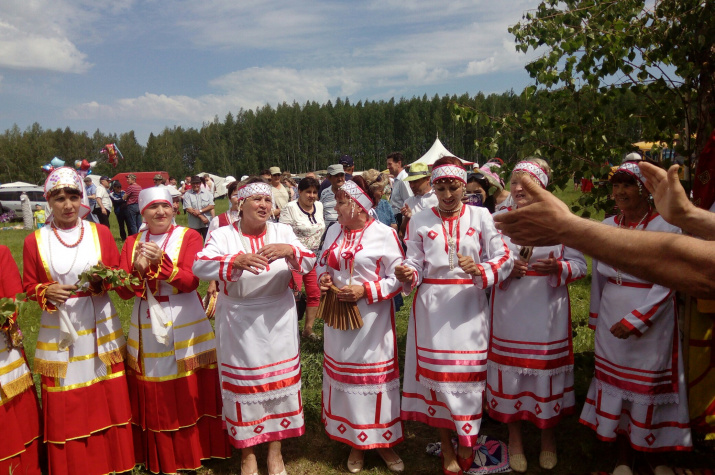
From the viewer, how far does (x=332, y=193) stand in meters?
7.68

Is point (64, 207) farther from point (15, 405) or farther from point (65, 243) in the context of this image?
point (15, 405)

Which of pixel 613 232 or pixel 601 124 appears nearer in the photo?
pixel 613 232

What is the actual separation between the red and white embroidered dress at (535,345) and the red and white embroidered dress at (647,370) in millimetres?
326

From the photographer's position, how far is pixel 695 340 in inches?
134

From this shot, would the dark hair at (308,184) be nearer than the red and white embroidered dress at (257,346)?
No

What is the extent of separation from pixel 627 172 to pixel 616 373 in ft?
4.58

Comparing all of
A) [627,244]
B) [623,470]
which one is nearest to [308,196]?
[623,470]

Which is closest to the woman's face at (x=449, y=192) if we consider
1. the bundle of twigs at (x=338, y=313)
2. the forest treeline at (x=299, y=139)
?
the bundle of twigs at (x=338, y=313)

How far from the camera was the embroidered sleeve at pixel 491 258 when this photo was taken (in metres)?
3.55

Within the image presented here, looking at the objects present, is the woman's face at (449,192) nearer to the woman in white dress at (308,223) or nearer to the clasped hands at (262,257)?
the clasped hands at (262,257)

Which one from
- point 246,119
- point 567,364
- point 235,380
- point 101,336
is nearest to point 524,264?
point 567,364

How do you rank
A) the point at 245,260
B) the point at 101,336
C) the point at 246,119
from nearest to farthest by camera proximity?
1. the point at 245,260
2. the point at 101,336
3. the point at 246,119

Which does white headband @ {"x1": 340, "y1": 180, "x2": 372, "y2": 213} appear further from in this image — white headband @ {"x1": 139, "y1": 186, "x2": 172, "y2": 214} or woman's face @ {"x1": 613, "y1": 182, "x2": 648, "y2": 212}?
woman's face @ {"x1": 613, "y1": 182, "x2": 648, "y2": 212}

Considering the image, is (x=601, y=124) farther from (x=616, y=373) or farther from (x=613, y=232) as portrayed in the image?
(x=613, y=232)
